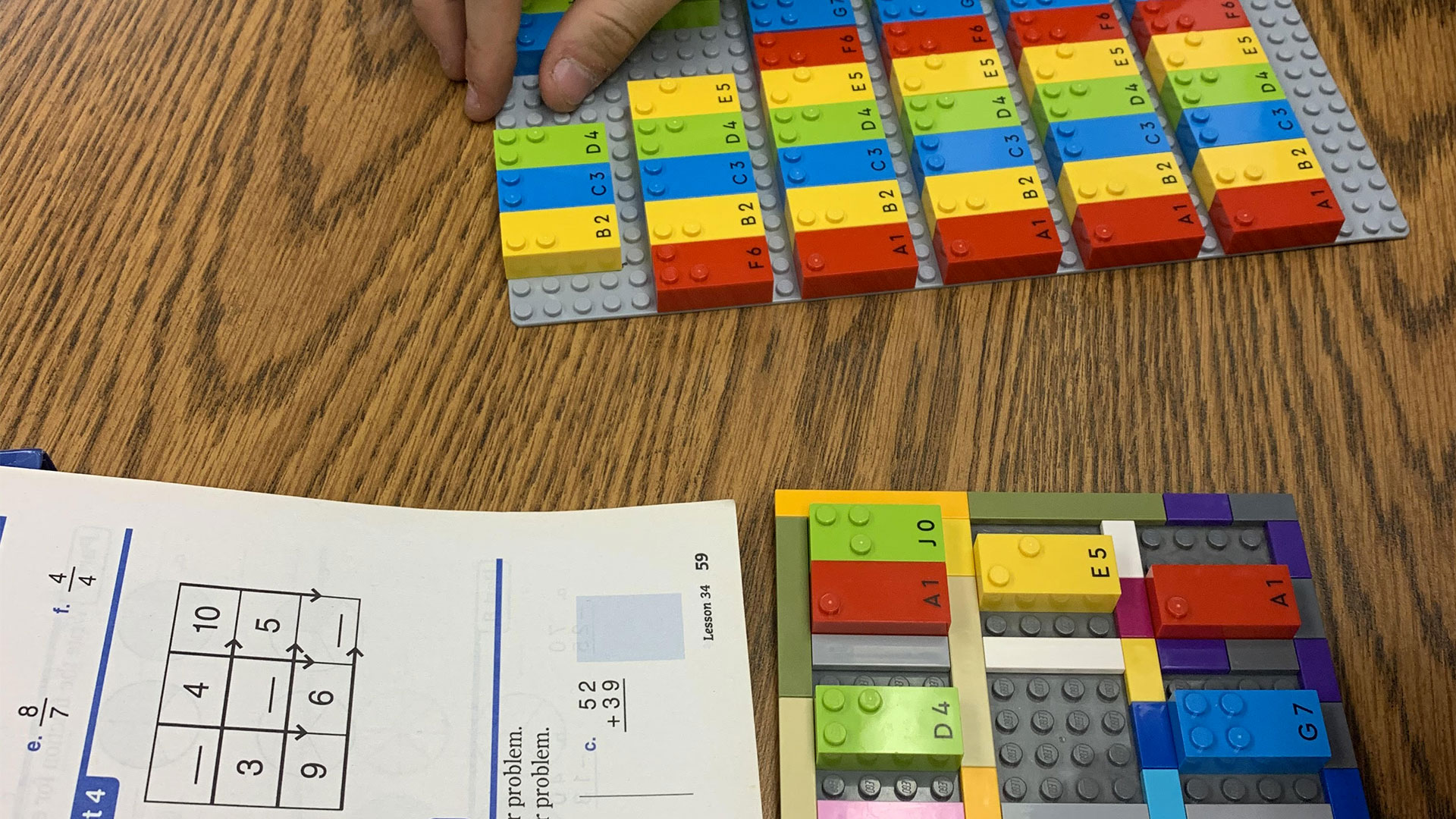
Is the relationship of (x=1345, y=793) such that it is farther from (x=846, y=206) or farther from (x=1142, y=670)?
(x=846, y=206)

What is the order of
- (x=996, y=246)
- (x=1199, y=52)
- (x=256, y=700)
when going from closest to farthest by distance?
1. (x=256, y=700)
2. (x=996, y=246)
3. (x=1199, y=52)

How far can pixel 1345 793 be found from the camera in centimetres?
66

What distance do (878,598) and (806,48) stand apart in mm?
484

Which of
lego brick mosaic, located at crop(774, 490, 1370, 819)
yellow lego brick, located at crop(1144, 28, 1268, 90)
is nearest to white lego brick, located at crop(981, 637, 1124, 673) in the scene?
lego brick mosaic, located at crop(774, 490, 1370, 819)

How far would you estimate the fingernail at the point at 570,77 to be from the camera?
91 centimetres

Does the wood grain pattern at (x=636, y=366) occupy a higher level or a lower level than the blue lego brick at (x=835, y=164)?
lower

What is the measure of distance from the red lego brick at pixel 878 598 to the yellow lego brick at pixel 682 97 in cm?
39

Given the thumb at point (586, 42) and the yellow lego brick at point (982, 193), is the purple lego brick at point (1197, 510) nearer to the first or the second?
the yellow lego brick at point (982, 193)

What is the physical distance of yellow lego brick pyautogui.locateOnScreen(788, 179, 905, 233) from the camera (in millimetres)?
847

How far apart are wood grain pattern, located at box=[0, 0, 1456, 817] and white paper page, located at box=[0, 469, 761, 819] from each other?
1.4 inches

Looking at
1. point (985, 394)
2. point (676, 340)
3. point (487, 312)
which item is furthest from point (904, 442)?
point (487, 312)

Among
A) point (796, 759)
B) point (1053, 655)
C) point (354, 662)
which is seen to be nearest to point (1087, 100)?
point (1053, 655)

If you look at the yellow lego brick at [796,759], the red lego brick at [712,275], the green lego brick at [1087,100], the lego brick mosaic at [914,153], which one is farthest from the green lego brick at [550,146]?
the yellow lego brick at [796,759]

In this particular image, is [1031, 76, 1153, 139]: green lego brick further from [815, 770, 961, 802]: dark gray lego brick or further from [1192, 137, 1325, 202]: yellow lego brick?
[815, 770, 961, 802]: dark gray lego brick
